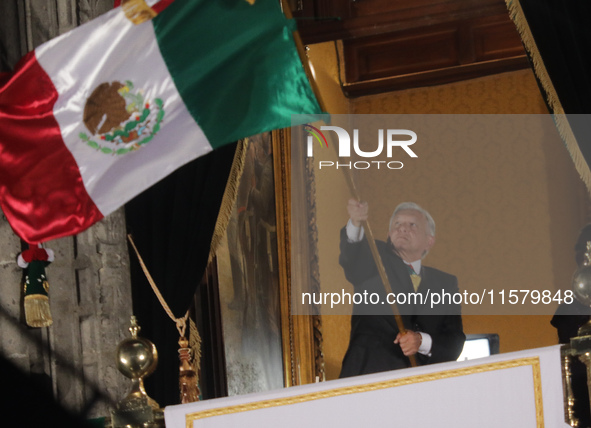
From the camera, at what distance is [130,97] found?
3.46 metres

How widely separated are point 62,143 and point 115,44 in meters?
0.51

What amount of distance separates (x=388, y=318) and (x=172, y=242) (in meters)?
3.20

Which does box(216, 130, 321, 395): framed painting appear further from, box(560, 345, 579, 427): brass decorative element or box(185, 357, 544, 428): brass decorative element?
box(560, 345, 579, 427): brass decorative element

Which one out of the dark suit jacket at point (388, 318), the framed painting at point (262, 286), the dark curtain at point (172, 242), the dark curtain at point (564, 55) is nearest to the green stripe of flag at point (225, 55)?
the dark curtain at point (172, 242)

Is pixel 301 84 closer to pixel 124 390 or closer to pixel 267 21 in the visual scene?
pixel 267 21

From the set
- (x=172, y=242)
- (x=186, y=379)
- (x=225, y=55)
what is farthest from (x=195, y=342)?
(x=225, y=55)

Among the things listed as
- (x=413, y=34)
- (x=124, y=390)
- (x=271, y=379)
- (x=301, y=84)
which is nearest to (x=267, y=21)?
(x=301, y=84)

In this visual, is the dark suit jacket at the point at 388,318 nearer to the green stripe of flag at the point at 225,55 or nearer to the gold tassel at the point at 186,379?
the gold tassel at the point at 186,379

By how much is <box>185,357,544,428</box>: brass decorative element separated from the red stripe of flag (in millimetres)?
1173

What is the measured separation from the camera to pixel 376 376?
2.71 m

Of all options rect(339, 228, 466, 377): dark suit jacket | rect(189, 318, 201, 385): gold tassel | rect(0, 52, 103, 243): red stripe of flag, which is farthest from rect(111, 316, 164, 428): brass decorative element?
rect(339, 228, 466, 377): dark suit jacket

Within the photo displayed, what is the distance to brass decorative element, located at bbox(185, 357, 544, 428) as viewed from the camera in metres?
2.66

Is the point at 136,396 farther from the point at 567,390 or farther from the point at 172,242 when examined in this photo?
the point at 567,390

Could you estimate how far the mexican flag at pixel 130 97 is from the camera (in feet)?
11.2
